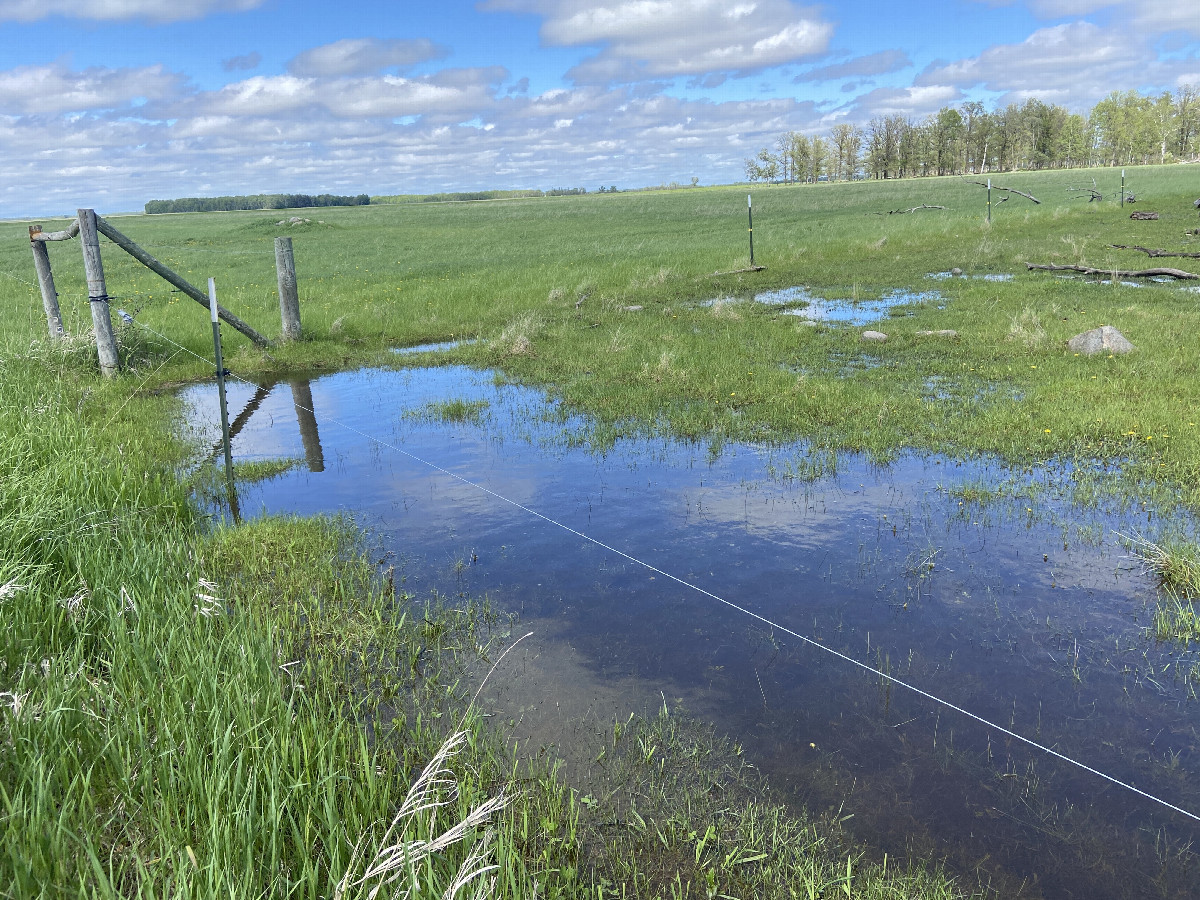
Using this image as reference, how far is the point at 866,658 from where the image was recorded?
488 centimetres

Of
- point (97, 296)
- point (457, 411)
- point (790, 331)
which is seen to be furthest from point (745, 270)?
point (97, 296)

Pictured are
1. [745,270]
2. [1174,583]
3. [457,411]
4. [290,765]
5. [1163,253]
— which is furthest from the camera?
[745,270]

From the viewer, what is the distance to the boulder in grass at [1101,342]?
11773mm

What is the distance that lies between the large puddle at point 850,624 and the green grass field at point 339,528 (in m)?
0.45

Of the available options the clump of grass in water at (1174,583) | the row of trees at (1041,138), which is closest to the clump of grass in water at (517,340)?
the clump of grass in water at (1174,583)

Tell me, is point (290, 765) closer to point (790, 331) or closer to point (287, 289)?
point (790, 331)

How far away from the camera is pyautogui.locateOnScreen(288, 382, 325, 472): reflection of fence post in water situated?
30.4 feet

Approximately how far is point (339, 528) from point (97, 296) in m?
7.74

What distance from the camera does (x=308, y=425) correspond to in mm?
10766

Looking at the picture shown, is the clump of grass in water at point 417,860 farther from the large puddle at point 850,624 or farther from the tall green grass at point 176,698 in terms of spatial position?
the large puddle at point 850,624

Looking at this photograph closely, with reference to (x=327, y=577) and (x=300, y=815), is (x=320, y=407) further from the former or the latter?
(x=300, y=815)

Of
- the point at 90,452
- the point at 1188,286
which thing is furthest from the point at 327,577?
the point at 1188,286

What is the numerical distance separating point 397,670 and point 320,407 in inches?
305

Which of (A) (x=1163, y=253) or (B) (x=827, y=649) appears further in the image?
(A) (x=1163, y=253)
